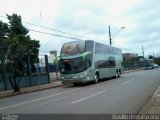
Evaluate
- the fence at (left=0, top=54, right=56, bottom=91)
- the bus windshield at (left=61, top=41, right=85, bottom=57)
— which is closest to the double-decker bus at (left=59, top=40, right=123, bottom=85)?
the bus windshield at (left=61, top=41, right=85, bottom=57)

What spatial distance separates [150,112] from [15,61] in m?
18.9

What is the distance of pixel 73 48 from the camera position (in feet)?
100

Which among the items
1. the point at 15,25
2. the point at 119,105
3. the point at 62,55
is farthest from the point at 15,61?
the point at 15,25

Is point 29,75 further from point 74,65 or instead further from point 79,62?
point 79,62

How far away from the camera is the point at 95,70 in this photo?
32500mm

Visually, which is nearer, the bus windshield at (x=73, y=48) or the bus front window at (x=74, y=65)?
the bus front window at (x=74, y=65)

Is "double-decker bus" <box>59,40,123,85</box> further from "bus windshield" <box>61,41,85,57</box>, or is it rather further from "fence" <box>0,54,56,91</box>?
"fence" <box>0,54,56,91</box>

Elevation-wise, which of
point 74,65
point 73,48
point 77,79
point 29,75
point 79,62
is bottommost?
point 77,79

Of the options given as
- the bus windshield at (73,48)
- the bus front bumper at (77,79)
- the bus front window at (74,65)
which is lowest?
the bus front bumper at (77,79)

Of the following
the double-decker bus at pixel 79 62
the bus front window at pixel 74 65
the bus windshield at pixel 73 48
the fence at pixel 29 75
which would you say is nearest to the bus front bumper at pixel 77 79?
the double-decker bus at pixel 79 62

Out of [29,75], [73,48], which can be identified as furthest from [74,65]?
[29,75]

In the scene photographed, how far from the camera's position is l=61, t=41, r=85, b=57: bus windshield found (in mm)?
30328

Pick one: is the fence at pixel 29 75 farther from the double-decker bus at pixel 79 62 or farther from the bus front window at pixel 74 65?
the bus front window at pixel 74 65

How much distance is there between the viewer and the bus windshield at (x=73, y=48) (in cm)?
3033
